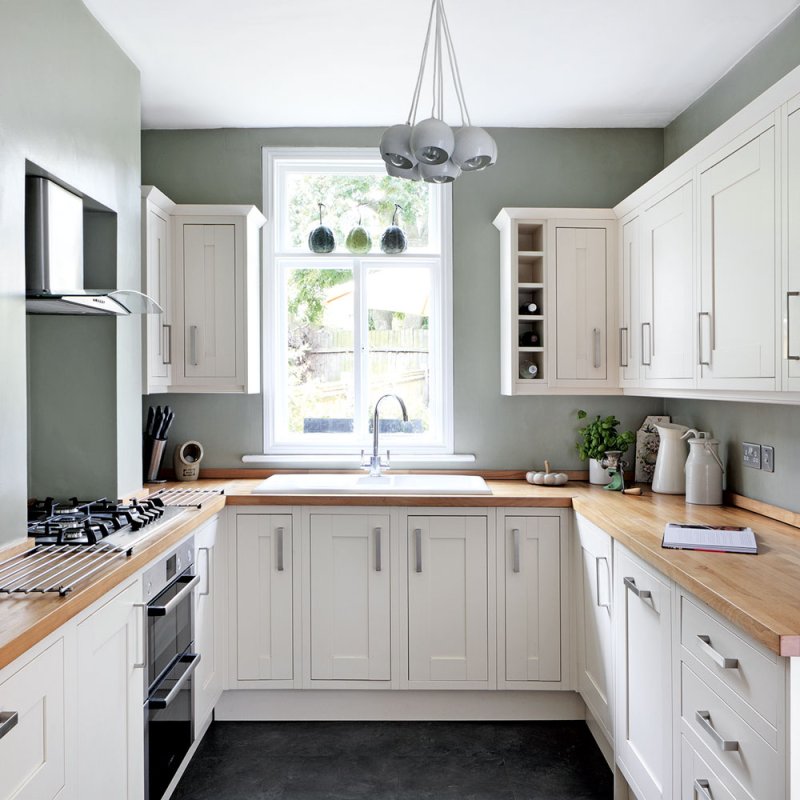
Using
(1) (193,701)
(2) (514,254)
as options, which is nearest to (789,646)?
(1) (193,701)

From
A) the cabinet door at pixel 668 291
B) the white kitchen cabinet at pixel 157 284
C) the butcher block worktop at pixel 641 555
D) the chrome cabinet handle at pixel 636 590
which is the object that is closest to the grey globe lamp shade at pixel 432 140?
the cabinet door at pixel 668 291

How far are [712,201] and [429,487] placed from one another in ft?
5.11

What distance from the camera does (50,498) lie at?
250 cm

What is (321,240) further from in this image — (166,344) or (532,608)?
(532,608)

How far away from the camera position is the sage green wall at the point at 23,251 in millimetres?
1908

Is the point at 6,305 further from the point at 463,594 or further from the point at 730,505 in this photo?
the point at 730,505

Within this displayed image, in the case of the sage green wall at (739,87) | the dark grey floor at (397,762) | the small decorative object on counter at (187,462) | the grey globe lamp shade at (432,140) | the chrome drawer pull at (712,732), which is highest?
the sage green wall at (739,87)

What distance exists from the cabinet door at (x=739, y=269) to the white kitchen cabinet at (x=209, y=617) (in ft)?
6.29

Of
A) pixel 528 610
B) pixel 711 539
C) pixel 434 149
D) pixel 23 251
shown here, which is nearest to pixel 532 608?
pixel 528 610

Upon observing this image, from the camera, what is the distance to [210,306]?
10.6 ft

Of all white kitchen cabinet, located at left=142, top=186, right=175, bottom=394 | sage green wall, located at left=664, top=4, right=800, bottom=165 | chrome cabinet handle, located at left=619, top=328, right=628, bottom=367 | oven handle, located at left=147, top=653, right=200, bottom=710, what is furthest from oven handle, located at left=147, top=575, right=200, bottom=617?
sage green wall, located at left=664, top=4, right=800, bottom=165

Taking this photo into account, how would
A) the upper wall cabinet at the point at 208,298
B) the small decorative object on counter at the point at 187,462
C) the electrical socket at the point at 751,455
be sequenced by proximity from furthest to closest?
the small decorative object on counter at the point at 187,462 < the upper wall cabinet at the point at 208,298 < the electrical socket at the point at 751,455

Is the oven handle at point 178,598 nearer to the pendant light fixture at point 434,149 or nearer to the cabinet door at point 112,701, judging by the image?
the cabinet door at point 112,701

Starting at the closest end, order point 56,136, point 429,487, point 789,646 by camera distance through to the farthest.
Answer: point 789,646
point 56,136
point 429,487
